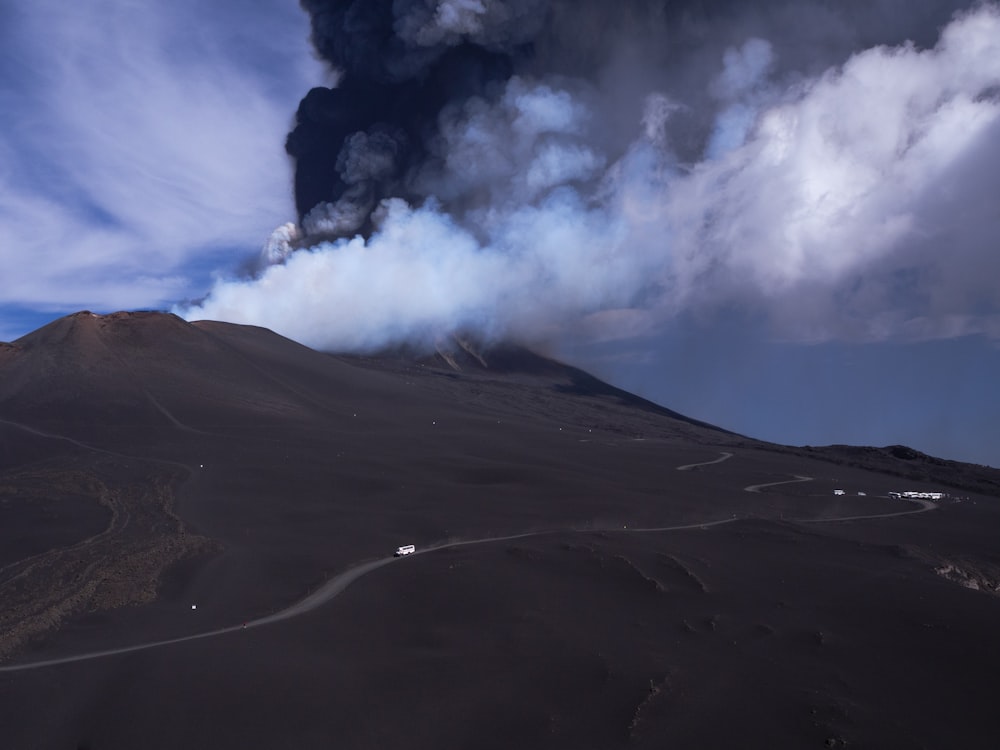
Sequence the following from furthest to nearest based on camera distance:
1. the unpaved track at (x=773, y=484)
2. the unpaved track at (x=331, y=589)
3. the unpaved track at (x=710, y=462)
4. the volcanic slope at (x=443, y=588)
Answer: the unpaved track at (x=710, y=462)
the unpaved track at (x=773, y=484)
the unpaved track at (x=331, y=589)
the volcanic slope at (x=443, y=588)

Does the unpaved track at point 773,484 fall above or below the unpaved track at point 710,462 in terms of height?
below

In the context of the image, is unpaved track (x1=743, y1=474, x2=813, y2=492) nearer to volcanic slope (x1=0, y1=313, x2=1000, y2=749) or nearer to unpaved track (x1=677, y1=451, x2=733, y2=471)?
volcanic slope (x1=0, y1=313, x2=1000, y2=749)

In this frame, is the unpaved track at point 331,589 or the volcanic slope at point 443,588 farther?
the unpaved track at point 331,589

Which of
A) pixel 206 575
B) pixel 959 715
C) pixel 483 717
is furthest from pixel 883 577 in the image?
pixel 206 575

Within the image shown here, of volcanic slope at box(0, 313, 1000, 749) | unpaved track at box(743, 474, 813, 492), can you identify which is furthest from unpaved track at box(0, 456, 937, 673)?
unpaved track at box(743, 474, 813, 492)

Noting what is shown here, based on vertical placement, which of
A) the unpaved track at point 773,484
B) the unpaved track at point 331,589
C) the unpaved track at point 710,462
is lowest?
the unpaved track at point 331,589

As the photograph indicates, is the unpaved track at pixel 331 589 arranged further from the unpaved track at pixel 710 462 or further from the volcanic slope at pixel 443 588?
the unpaved track at pixel 710 462

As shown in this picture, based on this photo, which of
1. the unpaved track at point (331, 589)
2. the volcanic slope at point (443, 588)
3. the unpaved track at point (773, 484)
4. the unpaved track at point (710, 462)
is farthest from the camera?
the unpaved track at point (710, 462)

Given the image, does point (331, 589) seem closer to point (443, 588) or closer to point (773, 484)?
point (443, 588)

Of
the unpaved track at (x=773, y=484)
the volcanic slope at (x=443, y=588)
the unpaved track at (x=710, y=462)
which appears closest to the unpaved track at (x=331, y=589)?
the volcanic slope at (x=443, y=588)
